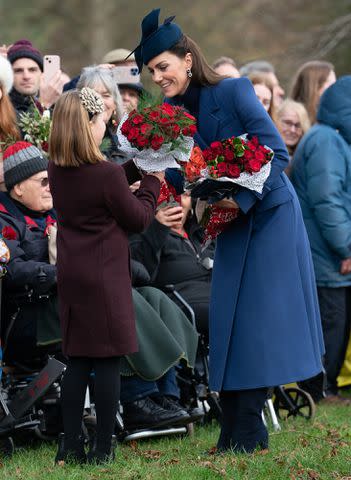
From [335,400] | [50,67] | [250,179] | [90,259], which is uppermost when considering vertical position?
[50,67]

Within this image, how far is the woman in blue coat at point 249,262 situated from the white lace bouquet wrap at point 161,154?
0.93ft

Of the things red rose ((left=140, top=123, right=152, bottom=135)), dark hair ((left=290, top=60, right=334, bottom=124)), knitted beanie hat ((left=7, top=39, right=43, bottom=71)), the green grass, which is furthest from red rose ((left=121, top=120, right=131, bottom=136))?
dark hair ((left=290, top=60, right=334, bottom=124))

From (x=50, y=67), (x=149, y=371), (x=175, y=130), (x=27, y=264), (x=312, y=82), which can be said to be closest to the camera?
(x=175, y=130)

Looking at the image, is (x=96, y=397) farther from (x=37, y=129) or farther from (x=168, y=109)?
(x=37, y=129)

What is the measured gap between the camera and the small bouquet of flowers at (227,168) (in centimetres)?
612

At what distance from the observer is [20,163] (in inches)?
298

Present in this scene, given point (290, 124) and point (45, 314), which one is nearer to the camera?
point (45, 314)

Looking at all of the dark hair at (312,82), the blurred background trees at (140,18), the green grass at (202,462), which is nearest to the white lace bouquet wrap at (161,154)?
the green grass at (202,462)

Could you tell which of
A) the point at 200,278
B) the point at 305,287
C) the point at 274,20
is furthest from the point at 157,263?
the point at 274,20

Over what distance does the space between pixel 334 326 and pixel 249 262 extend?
3.33 m

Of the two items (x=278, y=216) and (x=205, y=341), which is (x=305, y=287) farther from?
(x=205, y=341)

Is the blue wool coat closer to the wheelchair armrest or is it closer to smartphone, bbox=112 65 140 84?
the wheelchair armrest

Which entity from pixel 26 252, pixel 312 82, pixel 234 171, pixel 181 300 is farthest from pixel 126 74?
pixel 234 171

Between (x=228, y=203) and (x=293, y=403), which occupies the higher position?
(x=228, y=203)
